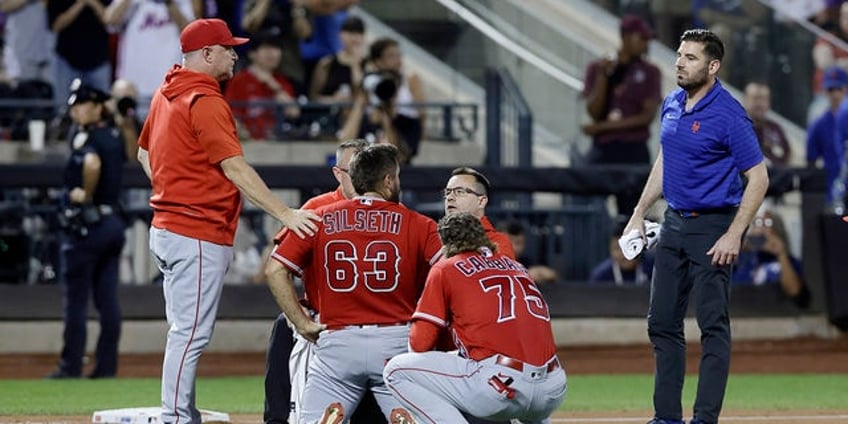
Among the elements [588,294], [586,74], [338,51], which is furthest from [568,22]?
[588,294]

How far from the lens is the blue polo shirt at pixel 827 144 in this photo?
54.3 feet

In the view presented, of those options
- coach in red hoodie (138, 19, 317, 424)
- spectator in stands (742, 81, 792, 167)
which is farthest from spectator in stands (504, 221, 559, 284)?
coach in red hoodie (138, 19, 317, 424)

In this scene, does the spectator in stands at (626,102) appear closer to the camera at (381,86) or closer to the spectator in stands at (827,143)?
the spectator in stands at (827,143)

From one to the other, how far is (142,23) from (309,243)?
28.5 ft

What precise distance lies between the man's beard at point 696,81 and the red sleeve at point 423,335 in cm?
192

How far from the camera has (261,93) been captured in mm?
A: 16125

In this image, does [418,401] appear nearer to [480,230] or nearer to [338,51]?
[480,230]

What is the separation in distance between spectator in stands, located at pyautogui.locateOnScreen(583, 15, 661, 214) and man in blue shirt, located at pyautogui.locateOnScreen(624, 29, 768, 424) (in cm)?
742

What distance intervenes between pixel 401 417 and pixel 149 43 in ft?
30.1

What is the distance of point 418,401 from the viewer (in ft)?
24.0

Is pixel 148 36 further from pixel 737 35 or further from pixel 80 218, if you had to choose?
pixel 737 35

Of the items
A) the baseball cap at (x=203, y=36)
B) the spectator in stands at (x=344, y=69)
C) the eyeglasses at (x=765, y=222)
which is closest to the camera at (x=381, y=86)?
the spectator in stands at (x=344, y=69)

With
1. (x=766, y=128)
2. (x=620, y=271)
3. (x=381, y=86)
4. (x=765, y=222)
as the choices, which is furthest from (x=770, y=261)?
(x=381, y=86)

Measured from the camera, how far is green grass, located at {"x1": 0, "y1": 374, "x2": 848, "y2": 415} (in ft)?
35.0
